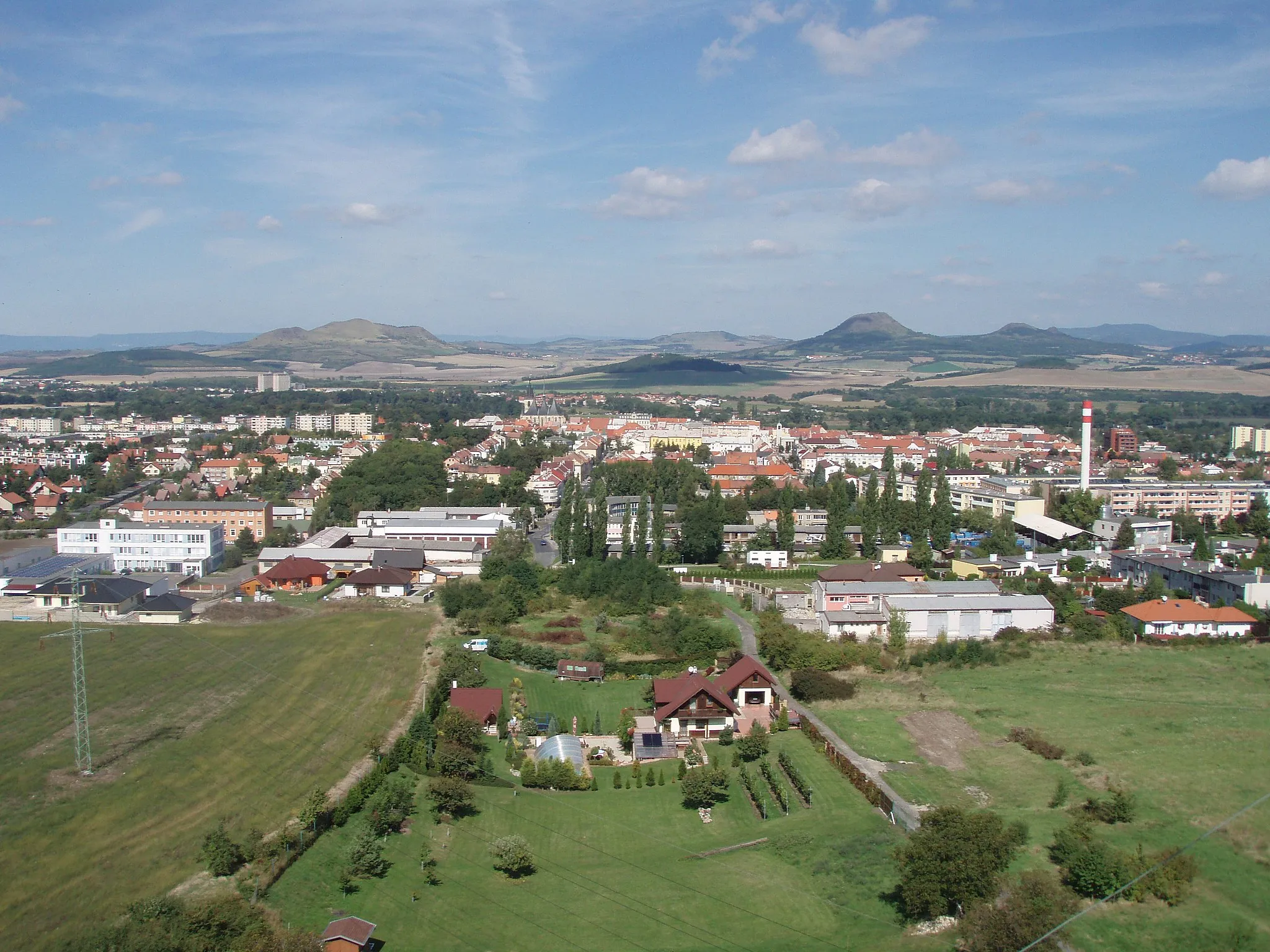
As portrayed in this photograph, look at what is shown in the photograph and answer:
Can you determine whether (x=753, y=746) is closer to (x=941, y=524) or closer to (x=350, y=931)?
(x=350, y=931)

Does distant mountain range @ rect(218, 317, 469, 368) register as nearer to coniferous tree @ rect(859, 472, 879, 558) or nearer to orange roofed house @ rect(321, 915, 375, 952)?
Result: coniferous tree @ rect(859, 472, 879, 558)

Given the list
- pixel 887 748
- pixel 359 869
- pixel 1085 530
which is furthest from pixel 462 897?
pixel 1085 530

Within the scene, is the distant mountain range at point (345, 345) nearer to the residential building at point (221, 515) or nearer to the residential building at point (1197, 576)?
the residential building at point (221, 515)

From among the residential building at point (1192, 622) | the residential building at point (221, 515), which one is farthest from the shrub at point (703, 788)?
the residential building at point (221, 515)

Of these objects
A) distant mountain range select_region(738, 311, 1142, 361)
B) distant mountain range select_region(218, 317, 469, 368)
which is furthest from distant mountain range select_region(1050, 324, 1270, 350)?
distant mountain range select_region(218, 317, 469, 368)

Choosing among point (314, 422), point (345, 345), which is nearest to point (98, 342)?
point (345, 345)

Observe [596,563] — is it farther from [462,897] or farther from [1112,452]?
[1112,452]

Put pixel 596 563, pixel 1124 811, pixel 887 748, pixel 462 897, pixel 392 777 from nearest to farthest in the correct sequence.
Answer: pixel 462 897
pixel 1124 811
pixel 392 777
pixel 887 748
pixel 596 563
